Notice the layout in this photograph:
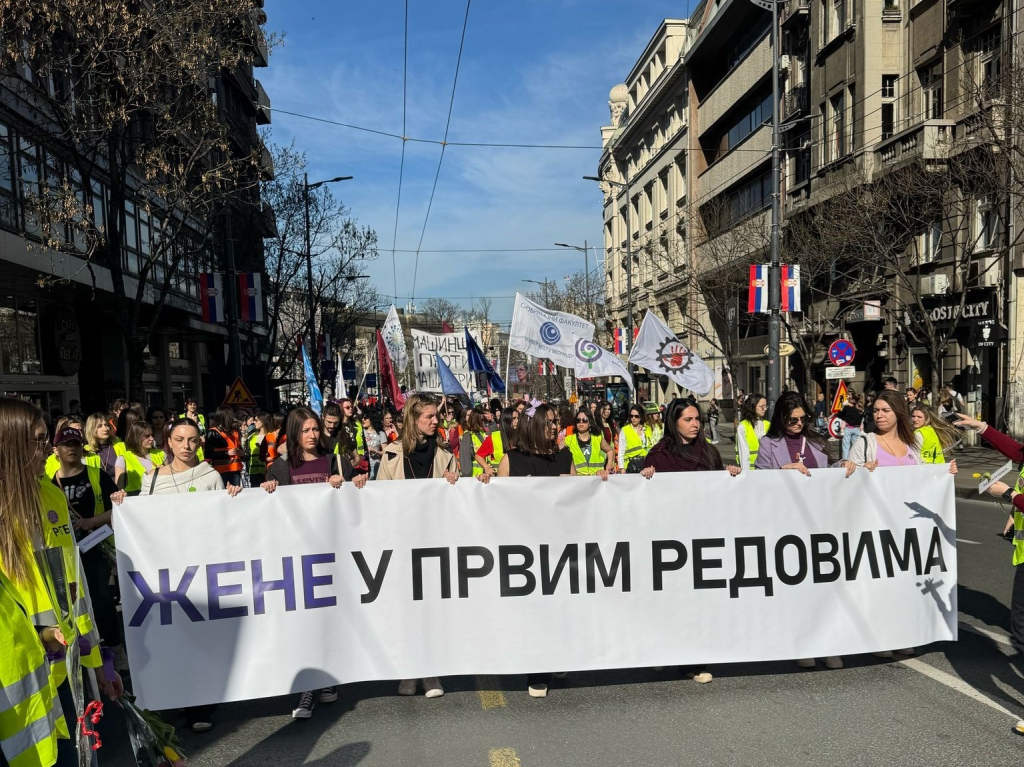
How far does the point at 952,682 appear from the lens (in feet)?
15.1

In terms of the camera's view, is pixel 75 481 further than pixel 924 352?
No

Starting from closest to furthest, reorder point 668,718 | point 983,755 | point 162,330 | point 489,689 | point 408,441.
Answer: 1. point 983,755
2. point 668,718
3. point 489,689
4. point 408,441
5. point 162,330

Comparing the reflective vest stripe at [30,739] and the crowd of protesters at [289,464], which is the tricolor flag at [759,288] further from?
the reflective vest stripe at [30,739]

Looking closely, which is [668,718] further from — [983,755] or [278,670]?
[278,670]

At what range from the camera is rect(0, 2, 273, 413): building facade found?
15297mm

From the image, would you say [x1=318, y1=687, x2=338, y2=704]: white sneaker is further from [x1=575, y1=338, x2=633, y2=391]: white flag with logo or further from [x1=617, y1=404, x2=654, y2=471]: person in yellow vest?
[x1=575, y1=338, x2=633, y2=391]: white flag with logo

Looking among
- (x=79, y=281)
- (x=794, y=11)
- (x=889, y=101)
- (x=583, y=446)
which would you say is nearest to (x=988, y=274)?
(x=889, y=101)

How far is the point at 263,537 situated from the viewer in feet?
14.7

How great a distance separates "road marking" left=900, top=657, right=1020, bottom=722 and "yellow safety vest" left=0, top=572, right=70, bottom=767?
433 centimetres

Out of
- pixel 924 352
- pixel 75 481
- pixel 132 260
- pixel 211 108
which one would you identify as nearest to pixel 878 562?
pixel 75 481

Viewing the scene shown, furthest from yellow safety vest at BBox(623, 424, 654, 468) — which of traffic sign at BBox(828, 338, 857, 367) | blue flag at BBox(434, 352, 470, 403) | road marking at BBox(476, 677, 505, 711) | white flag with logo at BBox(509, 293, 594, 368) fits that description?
traffic sign at BBox(828, 338, 857, 367)

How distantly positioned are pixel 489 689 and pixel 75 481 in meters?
2.90

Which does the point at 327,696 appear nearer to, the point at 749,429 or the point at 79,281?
the point at 749,429

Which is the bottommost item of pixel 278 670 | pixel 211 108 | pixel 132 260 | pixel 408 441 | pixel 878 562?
pixel 278 670
